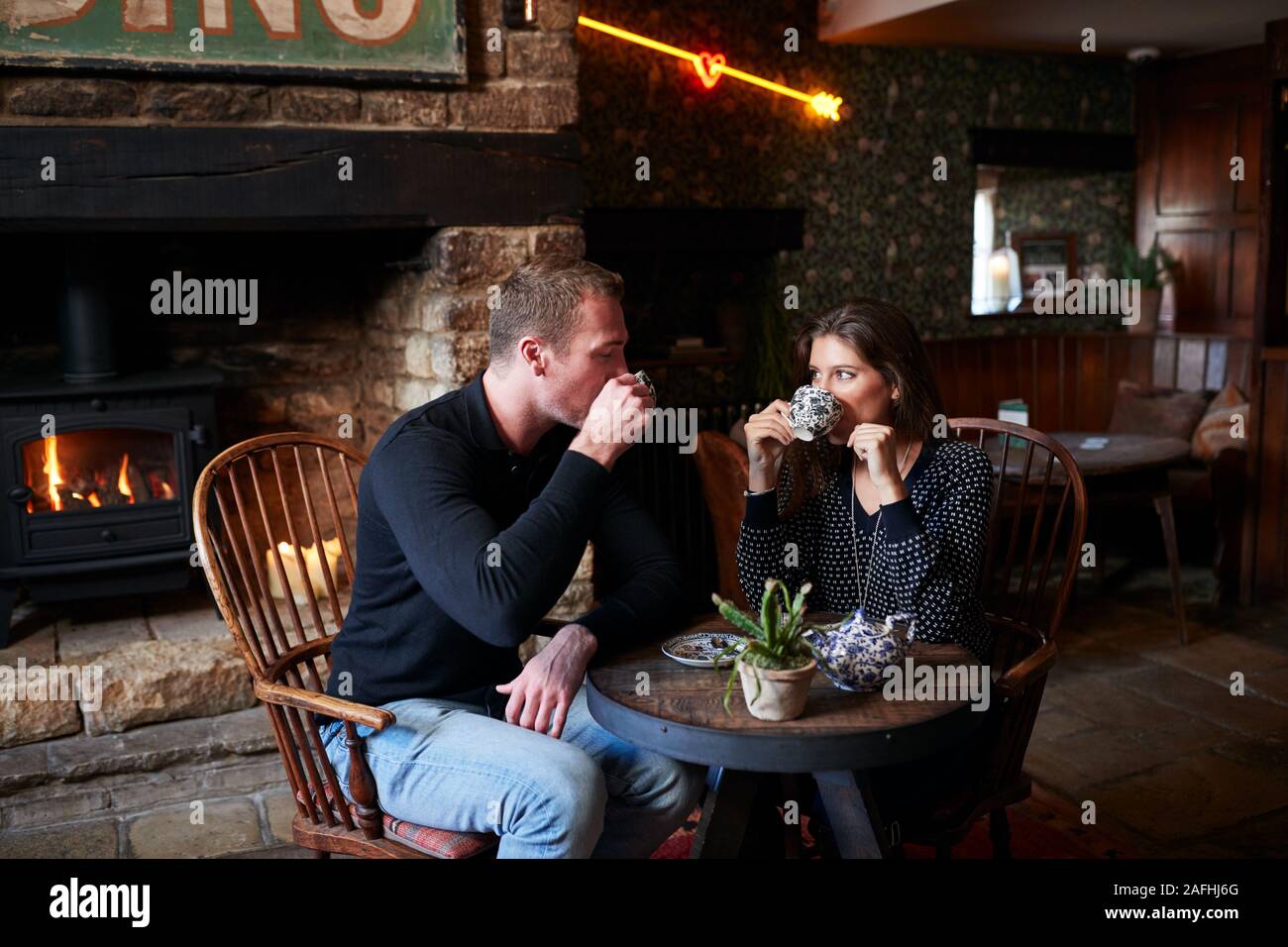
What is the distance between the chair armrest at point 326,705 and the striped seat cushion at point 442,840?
18cm

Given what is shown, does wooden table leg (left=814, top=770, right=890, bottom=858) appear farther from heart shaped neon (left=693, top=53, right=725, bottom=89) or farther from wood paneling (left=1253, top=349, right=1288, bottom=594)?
heart shaped neon (left=693, top=53, right=725, bottom=89)

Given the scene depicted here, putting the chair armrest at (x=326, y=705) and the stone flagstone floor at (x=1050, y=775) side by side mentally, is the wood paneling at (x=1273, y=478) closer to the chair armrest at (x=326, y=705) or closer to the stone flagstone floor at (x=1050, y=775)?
the stone flagstone floor at (x=1050, y=775)

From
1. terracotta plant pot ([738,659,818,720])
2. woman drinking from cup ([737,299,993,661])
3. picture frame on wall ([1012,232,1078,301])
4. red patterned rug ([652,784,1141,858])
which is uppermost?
picture frame on wall ([1012,232,1078,301])

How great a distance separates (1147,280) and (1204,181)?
0.61m

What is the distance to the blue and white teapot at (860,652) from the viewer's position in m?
1.72

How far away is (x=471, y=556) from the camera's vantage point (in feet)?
5.83

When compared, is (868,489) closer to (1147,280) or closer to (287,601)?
→ (287,601)

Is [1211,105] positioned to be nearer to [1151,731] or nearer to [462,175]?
[1151,731]

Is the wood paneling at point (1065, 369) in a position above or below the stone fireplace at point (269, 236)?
below

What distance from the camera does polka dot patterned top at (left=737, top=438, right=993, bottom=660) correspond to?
204 centimetres

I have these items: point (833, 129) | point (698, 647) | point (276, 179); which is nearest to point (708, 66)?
point (833, 129)

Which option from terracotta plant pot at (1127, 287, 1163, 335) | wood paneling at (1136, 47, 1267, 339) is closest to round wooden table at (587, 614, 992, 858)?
terracotta plant pot at (1127, 287, 1163, 335)

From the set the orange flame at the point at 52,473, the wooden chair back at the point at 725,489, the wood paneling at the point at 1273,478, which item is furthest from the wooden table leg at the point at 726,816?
the wood paneling at the point at 1273,478

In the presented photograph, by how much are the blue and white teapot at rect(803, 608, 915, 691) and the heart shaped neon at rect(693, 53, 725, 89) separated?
161 inches
